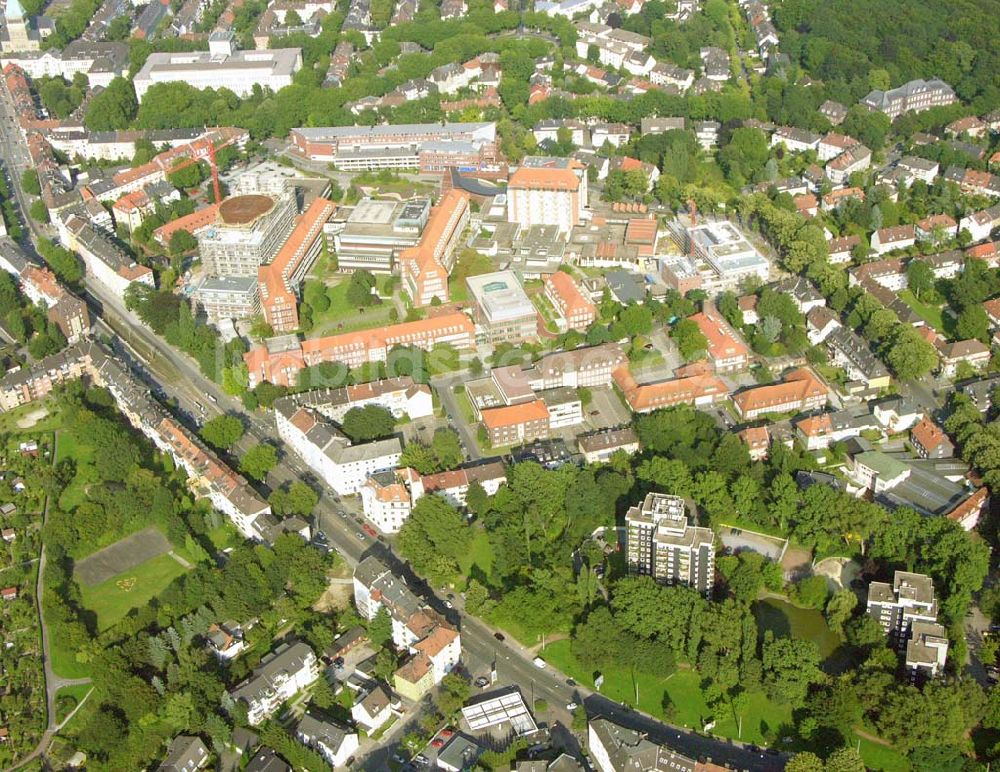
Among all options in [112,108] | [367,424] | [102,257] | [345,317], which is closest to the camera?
[367,424]

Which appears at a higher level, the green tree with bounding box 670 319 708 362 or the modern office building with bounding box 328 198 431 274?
the modern office building with bounding box 328 198 431 274

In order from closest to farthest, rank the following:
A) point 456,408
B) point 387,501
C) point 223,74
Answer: point 387,501
point 456,408
point 223,74

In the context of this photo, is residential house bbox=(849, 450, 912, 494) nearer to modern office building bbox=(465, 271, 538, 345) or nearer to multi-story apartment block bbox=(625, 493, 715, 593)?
multi-story apartment block bbox=(625, 493, 715, 593)

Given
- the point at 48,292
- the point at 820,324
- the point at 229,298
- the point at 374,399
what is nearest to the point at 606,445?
the point at 374,399

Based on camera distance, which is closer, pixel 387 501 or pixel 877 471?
pixel 387 501

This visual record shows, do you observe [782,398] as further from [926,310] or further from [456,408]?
[456,408]

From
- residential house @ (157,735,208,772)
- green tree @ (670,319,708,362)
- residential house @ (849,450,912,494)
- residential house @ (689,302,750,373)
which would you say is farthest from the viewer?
green tree @ (670,319,708,362)

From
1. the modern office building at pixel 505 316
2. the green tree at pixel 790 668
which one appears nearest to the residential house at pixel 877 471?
the green tree at pixel 790 668

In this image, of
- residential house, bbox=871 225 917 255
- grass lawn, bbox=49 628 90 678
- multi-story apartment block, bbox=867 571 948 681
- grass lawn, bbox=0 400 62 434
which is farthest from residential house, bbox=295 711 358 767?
residential house, bbox=871 225 917 255
